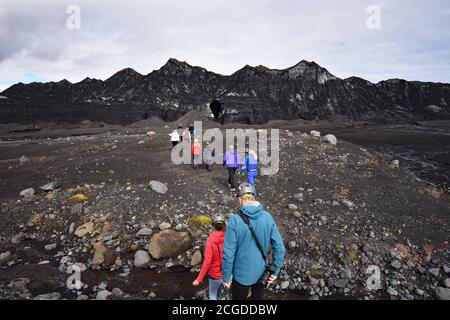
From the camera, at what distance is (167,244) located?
7.83 metres

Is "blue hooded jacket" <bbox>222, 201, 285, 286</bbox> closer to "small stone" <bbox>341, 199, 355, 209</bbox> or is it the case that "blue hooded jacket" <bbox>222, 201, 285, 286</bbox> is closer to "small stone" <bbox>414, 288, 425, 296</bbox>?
"small stone" <bbox>414, 288, 425, 296</bbox>

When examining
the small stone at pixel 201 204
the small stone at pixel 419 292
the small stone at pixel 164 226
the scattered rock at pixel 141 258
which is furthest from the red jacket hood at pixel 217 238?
the small stone at pixel 201 204

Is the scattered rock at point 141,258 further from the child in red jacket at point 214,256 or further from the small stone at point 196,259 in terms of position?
the child in red jacket at point 214,256

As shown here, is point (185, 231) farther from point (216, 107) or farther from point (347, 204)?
point (216, 107)

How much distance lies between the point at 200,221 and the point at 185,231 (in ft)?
1.71

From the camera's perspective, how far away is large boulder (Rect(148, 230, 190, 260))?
771cm

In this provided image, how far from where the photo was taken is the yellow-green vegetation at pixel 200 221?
8.80 meters

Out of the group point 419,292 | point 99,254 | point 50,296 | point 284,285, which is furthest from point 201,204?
point 419,292

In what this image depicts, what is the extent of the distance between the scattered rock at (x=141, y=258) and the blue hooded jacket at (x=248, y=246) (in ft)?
14.1

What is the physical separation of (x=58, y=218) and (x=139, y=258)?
319cm

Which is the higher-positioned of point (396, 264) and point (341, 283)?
point (396, 264)

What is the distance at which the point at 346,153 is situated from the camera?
1711cm

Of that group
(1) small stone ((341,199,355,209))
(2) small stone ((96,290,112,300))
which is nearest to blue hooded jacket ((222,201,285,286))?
(2) small stone ((96,290,112,300))

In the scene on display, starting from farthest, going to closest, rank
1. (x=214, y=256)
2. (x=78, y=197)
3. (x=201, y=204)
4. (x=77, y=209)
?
(x=78, y=197), (x=201, y=204), (x=77, y=209), (x=214, y=256)
